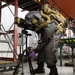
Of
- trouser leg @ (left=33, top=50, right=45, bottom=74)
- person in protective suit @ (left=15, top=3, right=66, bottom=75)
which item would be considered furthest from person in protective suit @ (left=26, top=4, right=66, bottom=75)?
trouser leg @ (left=33, top=50, right=45, bottom=74)

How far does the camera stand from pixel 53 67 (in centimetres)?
248

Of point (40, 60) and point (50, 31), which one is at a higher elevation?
point (50, 31)

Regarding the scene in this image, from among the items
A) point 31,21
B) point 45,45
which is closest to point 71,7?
point 31,21

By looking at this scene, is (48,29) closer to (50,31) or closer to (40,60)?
(50,31)

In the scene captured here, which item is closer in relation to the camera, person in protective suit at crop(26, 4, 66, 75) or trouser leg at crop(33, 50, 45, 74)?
person in protective suit at crop(26, 4, 66, 75)

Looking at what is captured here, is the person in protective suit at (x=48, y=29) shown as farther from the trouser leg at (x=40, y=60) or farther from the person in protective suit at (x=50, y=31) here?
the trouser leg at (x=40, y=60)

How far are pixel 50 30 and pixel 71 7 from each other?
137cm

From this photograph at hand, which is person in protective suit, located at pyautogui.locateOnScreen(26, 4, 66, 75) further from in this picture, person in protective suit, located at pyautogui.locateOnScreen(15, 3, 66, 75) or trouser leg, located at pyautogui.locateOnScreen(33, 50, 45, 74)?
trouser leg, located at pyautogui.locateOnScreen(33, 50, 45, 74)

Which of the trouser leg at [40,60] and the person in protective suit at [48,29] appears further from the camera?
the trouser leg at [40,60]

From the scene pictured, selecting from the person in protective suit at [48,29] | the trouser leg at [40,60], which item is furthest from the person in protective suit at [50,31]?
the trouser leg at [40,60]

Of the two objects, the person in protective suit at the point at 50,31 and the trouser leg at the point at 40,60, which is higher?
the person in protective suit at the point at 50,31

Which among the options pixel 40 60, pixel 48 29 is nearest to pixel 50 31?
pixel 48 29

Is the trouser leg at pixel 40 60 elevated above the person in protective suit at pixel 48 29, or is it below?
below

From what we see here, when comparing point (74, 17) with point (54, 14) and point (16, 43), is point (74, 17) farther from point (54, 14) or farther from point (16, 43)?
point (16, 43)
